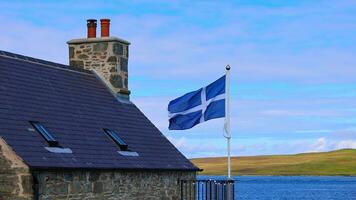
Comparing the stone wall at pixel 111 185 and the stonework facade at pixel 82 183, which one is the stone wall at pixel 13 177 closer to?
the stonework facade at pixel 82 183

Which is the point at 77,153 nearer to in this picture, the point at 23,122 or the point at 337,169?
the point at 23,122

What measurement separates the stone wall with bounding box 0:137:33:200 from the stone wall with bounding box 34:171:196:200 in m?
0.31

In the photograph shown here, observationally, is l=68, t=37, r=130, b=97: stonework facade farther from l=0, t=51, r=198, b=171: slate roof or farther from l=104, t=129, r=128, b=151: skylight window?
l=104, t=129, r=128, b=151: skylight window

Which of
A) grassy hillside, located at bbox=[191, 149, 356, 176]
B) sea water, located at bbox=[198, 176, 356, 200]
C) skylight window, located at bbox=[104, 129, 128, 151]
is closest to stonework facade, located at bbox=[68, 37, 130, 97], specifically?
skylight window, located at bbox=[104, 129, 128, 151]

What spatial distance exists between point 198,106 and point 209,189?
2321 mm

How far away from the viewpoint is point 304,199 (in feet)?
233

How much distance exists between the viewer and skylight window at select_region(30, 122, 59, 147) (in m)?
20.8

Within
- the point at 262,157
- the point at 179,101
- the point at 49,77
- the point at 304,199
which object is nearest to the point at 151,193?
the point at 179,101

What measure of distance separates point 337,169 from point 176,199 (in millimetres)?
147746

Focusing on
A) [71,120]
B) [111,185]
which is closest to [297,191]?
[71,120]

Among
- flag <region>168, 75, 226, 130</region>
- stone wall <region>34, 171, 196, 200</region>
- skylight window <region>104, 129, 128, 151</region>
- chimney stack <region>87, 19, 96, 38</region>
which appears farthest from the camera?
chimney stack <region>87, 19, 96, 38</region>

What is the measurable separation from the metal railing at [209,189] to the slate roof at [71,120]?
0.55m

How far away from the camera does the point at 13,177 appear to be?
19141 millimetres

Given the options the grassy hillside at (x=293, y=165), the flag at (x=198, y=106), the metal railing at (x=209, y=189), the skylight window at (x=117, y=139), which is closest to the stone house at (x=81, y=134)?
the skylight window at (x=117, y=139)
